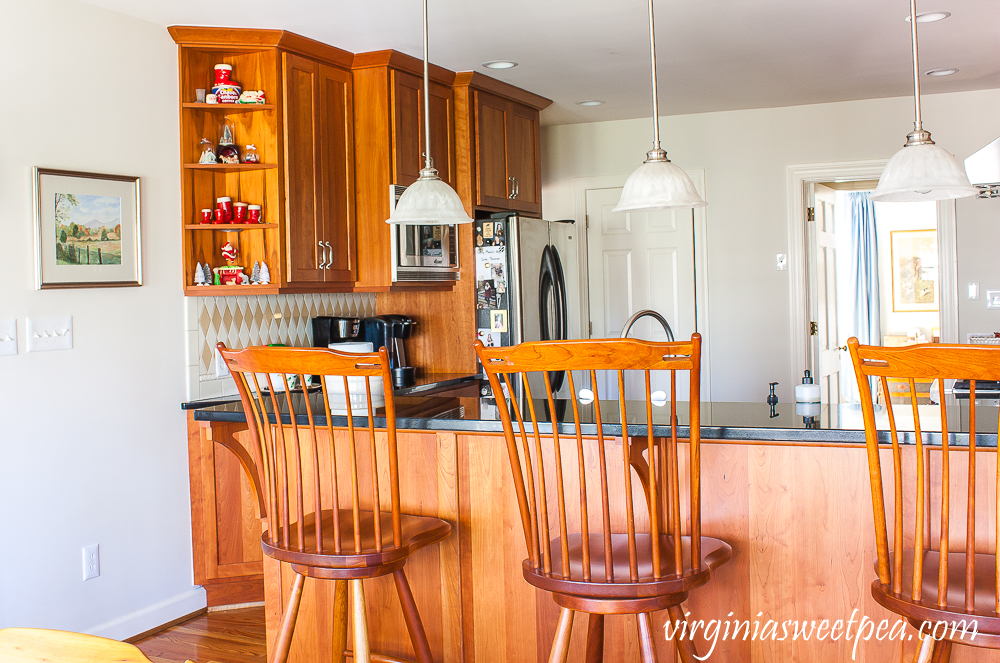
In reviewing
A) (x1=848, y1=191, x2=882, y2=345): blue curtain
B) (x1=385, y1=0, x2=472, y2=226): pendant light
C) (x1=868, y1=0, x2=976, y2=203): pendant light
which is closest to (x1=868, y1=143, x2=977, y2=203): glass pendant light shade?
(x1=868, y1=0, x2=976, y2=203): pendant light

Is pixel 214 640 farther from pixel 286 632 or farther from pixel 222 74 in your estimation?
pixel 222 74

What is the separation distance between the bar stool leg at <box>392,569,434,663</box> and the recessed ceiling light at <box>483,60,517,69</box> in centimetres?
269

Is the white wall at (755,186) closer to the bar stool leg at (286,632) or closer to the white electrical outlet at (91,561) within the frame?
the white electrical outlet at (91,561)

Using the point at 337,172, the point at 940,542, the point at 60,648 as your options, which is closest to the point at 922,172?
the point at 940,542

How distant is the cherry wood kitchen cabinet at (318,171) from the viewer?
3.49m

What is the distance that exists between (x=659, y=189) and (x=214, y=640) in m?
2.30

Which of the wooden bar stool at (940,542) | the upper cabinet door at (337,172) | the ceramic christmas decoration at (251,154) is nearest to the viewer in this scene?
the wooden bar stool at (940,542)

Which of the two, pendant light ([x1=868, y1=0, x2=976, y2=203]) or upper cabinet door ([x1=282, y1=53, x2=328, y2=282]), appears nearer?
pendant light ([x1=868, y1=0, x2=976, y2=203])

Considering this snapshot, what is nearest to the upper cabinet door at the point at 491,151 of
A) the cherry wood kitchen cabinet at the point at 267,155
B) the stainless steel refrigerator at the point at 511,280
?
the stainless steel refrigerator at the point at 511,280

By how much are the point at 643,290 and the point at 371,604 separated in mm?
3366

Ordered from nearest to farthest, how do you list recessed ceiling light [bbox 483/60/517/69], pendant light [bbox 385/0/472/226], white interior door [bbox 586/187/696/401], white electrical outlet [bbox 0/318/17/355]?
pendant light [bbox 385/0/472/226] → white electrical outlet [bbox 0/318/17/355] → recessed ceiling light [bbox 483/60/517/69] → white interior door [bbox 586/187/696/401]

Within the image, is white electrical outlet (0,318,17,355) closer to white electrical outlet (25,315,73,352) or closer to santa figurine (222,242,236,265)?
white electrical outlet (25,315,73,352)

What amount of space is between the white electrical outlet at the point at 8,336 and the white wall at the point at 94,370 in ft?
0.07

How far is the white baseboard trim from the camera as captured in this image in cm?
303
